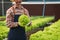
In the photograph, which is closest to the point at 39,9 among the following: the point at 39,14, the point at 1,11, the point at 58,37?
the point at 39,14

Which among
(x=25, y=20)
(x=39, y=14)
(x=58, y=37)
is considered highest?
(x=25, y=20)

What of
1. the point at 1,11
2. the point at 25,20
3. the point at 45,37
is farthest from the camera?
the point at 1,11

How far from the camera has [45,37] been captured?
7195mm

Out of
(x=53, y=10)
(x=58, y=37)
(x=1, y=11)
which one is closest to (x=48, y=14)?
(x=53, y=10)

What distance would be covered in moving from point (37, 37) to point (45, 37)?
172 mm

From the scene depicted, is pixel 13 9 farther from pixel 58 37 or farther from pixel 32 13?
pixel 32 13

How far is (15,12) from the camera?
6613mm

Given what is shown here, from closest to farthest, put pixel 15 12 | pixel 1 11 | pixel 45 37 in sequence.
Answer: pixel 15 12 → pixel 45 37 → pixel 1 11

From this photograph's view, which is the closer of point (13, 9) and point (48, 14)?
point (13, 9)

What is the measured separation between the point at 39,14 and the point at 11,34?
59.9ft

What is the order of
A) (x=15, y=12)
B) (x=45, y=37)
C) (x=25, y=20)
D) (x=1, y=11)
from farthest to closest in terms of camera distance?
(x=1, y=11) → (x=45, y=37) → (x=15, y=12) → (x=25, y=20)

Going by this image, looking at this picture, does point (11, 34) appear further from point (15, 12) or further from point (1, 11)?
point (1, 11)

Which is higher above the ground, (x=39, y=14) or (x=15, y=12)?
(x=15, y=12)

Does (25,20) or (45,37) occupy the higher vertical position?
(25,20)
